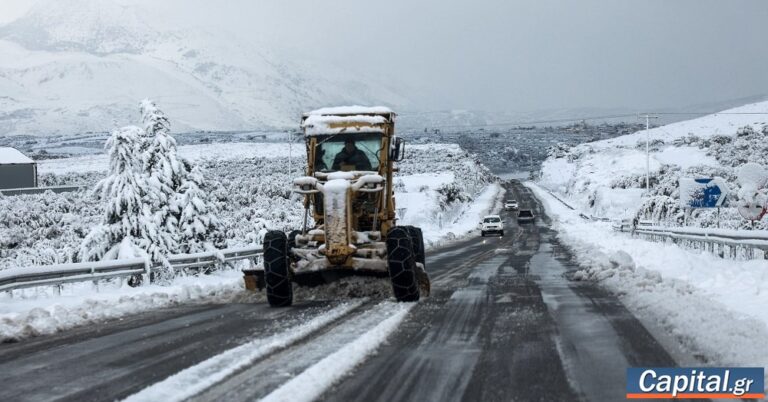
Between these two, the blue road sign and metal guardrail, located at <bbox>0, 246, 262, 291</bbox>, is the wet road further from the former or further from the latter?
the blue road sign

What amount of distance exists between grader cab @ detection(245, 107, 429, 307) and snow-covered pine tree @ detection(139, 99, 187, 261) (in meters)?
8.69

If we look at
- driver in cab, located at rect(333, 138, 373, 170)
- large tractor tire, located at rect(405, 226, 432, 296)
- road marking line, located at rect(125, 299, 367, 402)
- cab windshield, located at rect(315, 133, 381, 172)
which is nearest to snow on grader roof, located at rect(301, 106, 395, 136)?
cab windshield, located at rect(315, 133, 381, 172)

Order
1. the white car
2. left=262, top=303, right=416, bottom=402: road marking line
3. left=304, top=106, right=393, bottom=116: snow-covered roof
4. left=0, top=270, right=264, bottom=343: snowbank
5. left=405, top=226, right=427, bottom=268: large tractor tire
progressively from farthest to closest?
the white car < left=405, top=226, right=427, bottom=268: large tractor tire < left=304, top=106, right=393, bottom=116: snow-covered roof < left=0, top=270, right=264, bottom=343: snowbank < left=262, top=303, right=416, bottom=402: road marking line

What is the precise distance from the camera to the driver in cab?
42.9 feet

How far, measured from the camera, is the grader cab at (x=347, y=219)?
11.6 metres

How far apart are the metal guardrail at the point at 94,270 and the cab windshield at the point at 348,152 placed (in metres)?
5.54

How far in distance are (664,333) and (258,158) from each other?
→ 93659 millimetres

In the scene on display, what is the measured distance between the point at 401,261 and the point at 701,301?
4402 mm

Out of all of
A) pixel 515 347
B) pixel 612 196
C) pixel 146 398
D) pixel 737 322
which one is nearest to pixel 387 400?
pixel 146 398

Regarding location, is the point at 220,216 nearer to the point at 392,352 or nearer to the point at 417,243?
the point at 417,243

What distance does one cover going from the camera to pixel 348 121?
13.1 m

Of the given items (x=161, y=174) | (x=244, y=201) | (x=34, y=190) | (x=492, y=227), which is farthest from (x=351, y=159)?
(x=34, y=190)

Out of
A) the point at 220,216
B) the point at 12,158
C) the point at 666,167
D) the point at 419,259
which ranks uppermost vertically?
the point at 12,158

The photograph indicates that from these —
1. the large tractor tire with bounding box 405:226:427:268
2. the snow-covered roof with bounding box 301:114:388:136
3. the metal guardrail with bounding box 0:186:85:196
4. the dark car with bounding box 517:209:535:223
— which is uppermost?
the snow-covered roof with bounding box 301:114:388:136
